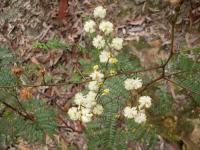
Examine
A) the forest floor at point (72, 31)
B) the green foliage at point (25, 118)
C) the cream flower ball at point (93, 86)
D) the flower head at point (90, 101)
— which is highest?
Answer: the forest floor at point (72, 31)

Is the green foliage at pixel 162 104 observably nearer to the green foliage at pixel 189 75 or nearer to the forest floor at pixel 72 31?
the green foliage at pixel 189 75

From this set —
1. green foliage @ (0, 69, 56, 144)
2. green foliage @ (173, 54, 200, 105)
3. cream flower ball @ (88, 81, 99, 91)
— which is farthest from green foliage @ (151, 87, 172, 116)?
cream flower ball @ (88, 81, 99, 91)

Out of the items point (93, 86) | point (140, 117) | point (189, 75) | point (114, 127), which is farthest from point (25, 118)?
point (189, 75)

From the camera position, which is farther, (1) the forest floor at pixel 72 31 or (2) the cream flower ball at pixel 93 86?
(1) the forest floor at pixel 72 31

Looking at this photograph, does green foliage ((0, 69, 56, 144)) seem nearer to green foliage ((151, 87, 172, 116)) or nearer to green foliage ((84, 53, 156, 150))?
green foliage ((84, 53, 156, 150))

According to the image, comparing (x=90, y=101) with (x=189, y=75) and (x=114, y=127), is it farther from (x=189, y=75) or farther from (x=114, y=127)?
(x=189, y=75)

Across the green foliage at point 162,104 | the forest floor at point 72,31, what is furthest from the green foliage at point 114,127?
the forest floor at point 72,31

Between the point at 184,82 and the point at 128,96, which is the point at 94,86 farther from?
the point at 184,82

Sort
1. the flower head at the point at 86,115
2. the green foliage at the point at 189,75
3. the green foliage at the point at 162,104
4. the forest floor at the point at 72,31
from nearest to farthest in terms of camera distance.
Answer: the flower head at the point at 86,115 < the green foliage at the point at 189,75 < the green foliage at the point at 162,104 < the forest floor at the point at 72,31
